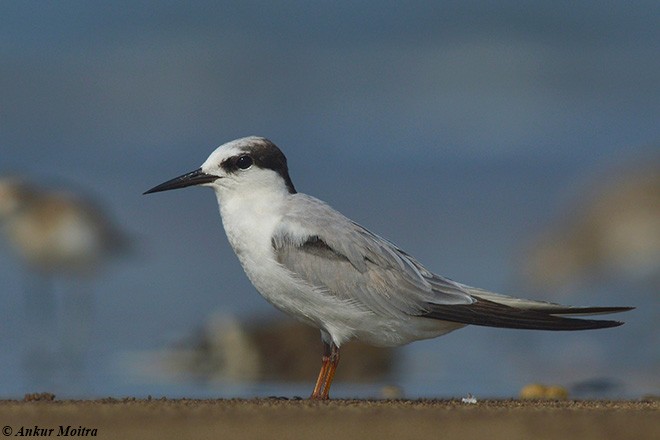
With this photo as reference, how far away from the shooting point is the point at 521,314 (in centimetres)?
643

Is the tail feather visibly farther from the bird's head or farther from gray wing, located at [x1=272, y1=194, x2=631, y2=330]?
the bird's head

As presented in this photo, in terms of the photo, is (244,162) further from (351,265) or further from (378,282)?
(378,282)

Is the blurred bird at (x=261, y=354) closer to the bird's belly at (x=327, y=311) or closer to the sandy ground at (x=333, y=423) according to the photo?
the bird's belly at (x=327, y=311)

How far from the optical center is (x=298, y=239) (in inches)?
254

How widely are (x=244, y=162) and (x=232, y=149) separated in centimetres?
10

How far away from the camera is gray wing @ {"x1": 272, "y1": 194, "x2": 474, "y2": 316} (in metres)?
6.42

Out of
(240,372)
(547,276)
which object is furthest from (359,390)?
(547,276)

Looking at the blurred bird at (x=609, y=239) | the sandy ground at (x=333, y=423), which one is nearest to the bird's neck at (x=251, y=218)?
the sandy ground at (x=333, y=423)

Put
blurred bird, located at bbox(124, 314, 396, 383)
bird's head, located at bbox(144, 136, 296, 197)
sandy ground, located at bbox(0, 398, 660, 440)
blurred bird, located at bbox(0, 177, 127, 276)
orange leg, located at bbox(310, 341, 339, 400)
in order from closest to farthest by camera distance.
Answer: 1. sandy ground, located at bbox(0, 398, 660, 440)
2. orange leg, located at bbox(310, 341, 339, 400)
3. bird's head, located at bbox(144, 136, 296, 197)
4. blurred bird, located at bbox(124, 314, 396, 383)
5. blurred bird, located at bbox(0, 177, 127, 276)

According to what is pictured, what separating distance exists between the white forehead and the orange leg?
123 cm

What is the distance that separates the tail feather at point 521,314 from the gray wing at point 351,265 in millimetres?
62

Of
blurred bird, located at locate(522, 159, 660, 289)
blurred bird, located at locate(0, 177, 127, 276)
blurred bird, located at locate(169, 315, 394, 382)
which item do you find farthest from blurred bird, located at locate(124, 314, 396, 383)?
blurred bird, located at locate(522, 159, 660, 289)

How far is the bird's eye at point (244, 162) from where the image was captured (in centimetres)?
675

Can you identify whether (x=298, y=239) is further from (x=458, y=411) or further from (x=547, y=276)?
(x=547, y=276)
